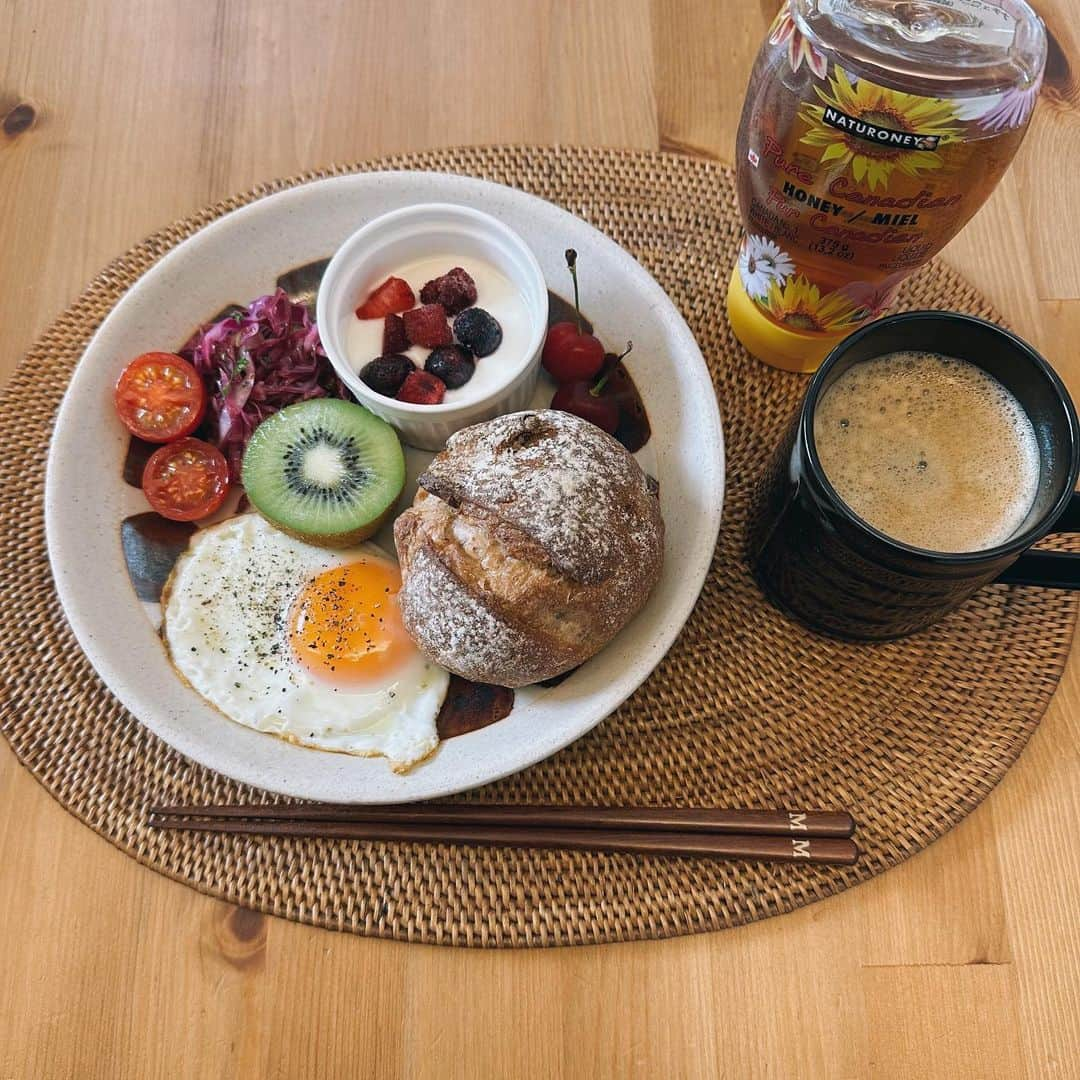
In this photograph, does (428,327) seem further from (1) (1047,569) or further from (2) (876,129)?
(1) (1047,569)

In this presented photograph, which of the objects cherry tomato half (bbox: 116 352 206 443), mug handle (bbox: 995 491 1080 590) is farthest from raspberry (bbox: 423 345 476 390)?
mug handle (bbox: 995 491 1080 590)

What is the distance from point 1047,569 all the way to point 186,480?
1412 millimetres

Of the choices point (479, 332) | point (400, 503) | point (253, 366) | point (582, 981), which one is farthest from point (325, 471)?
point (582, 981)

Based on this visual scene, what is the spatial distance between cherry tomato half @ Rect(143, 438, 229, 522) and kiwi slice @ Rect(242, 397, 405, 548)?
84 mm

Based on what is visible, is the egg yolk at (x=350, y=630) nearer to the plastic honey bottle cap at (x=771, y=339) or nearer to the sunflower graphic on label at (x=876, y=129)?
the plastic honey bottle cap at (x=771, y=339)

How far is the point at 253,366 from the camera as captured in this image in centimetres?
156

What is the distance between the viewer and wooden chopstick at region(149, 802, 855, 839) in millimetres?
1366

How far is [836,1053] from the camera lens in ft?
4.40

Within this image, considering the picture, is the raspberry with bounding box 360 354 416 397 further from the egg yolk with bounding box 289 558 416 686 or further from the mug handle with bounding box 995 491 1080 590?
the mug handle with bounding box 995 491 1080 590

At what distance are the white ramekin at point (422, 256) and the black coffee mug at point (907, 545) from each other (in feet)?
1.59

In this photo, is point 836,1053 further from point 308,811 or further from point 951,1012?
point 308,811

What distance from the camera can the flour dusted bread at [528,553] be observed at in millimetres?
1241

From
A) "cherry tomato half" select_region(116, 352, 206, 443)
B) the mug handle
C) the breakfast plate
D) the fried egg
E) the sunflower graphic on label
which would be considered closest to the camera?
the sunflower graphic on label

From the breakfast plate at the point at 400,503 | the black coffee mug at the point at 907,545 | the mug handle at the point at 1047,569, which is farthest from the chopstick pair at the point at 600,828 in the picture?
the mug handle at the point at 1047,569
